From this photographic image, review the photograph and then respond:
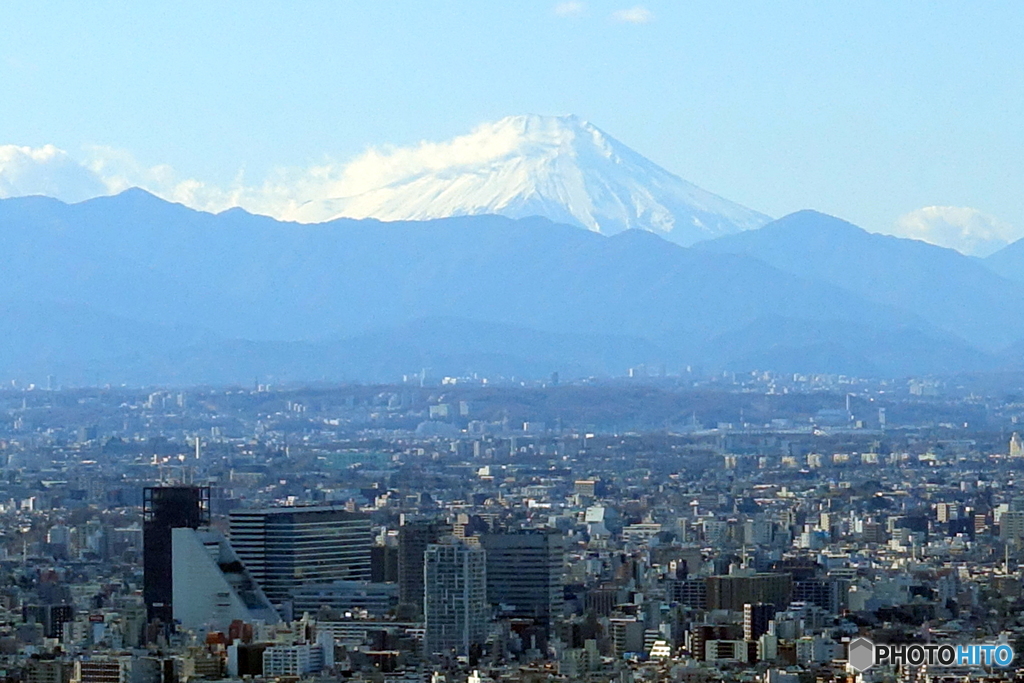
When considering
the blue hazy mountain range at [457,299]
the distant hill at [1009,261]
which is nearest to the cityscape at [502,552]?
the blue hazy mountain range at [457,299]

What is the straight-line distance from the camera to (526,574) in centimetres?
3466

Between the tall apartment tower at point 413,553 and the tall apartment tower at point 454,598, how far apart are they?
18 cm

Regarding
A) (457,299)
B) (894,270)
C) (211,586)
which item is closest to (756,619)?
(211,586)

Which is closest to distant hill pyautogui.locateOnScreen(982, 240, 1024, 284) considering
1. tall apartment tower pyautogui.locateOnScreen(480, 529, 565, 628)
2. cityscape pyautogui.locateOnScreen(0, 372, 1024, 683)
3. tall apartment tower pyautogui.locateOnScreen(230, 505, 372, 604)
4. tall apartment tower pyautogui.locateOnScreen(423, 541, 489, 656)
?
cityscape pyautogui.locateOnScreen(0, 372, 1024, 683)

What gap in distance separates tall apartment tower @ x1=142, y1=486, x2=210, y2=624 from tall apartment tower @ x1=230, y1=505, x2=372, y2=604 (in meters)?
0.54

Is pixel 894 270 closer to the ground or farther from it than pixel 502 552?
farther from it

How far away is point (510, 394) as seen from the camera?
97812 mm

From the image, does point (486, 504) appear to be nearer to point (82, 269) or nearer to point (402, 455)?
point (402, 455)

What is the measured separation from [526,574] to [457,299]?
387 feet

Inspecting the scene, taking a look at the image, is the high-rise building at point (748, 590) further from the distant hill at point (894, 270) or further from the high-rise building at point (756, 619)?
the distant hill at point (894, 270)

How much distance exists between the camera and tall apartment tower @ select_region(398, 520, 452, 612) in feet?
107

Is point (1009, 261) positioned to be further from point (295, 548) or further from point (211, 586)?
point (211, 586)

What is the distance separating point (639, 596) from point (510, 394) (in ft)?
209

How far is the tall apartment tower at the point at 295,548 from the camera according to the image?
35.2 metres
